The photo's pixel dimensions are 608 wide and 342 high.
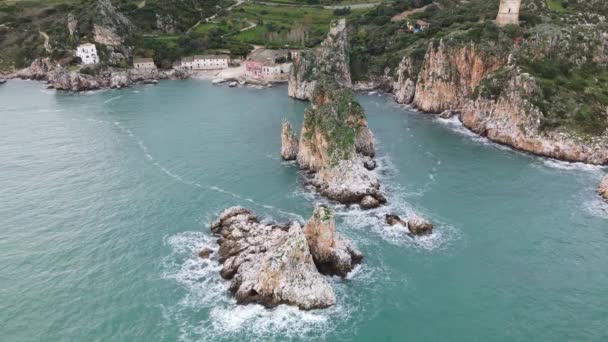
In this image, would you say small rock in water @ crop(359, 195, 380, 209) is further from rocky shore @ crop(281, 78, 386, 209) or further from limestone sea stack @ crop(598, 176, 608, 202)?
limestone sea stack @ crop(598, 176, 608, 202)

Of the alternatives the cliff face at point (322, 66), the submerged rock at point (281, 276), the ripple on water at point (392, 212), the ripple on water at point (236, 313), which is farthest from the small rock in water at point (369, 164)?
the cliff face at point (322, 66)

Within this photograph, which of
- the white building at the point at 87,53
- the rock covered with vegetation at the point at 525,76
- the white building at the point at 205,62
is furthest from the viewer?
the white building at the point at 205,62

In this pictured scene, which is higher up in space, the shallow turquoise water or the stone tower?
the stone tower

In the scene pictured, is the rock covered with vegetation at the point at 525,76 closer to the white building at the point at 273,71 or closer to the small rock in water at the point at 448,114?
the small rock in water at the point at 448,114

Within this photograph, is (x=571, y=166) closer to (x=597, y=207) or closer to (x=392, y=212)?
(x=597, y=207)

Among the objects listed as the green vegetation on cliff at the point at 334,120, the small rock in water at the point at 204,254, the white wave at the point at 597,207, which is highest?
the green vegetation on cliff at the point at 334,120

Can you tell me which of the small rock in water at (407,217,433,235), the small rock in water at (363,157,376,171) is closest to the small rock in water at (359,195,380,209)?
the small rock in water at (407,217,433,235)
